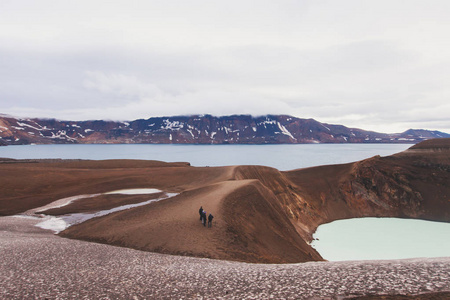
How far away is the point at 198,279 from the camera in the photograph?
13055 mm

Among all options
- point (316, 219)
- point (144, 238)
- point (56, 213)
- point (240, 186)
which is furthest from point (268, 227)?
point (316, 219)

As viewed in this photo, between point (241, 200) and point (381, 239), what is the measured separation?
33.1 meters

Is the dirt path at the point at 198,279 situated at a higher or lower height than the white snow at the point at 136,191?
higher

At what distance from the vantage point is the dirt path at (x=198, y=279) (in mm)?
10625

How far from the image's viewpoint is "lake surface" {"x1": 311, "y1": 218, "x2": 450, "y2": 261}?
1593 inches

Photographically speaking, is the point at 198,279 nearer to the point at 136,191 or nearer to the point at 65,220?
the point at 65,220

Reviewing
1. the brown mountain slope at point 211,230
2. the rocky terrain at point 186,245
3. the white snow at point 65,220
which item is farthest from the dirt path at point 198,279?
the white snow at point 65,220

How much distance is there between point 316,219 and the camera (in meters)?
59.2

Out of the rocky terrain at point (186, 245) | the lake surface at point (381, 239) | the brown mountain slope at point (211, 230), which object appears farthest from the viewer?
the lake surface at point (381, 239)

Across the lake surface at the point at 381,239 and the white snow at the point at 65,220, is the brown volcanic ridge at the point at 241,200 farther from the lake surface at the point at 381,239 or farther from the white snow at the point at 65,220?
the lake surface at the point at 381,239

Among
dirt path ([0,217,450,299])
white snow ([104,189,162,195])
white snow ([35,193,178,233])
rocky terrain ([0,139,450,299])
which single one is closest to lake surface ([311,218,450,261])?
rocky terrain ([0,139,450,299])

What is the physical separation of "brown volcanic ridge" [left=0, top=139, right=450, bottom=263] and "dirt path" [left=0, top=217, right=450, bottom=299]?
538cm

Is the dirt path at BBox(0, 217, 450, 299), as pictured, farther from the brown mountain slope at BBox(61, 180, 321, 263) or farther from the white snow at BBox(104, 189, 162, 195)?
the white snow at BBox(104, 189, 162, 195)

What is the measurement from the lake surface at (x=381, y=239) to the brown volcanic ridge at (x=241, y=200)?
3.56m
